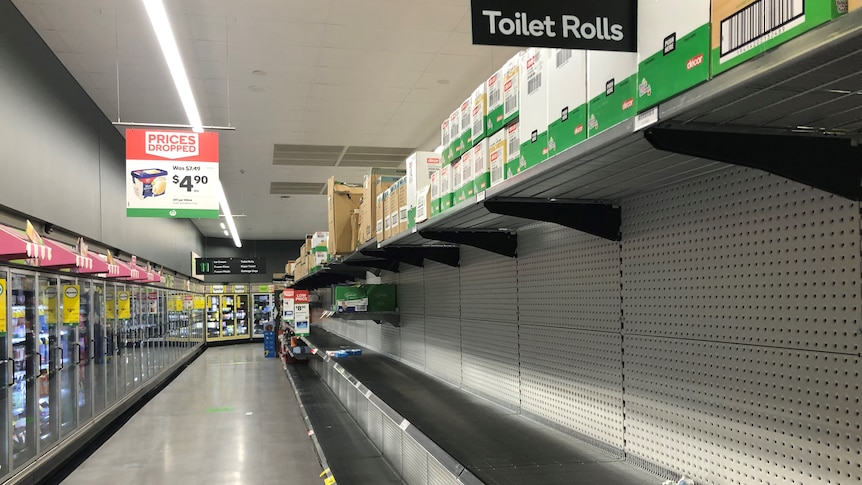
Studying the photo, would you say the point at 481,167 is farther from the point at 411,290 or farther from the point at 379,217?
the point at 411,290

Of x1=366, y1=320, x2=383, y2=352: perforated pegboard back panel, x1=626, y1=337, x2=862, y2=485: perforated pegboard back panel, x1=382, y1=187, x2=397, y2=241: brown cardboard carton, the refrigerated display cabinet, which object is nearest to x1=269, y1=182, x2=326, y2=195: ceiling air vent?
x1=366, y1=320, x2=383, y2=352: perforated pegboard back panel

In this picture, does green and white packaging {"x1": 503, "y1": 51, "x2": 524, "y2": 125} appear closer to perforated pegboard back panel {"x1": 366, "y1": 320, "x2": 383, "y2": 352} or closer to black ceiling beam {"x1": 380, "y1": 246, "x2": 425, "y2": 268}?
black ceiling beam {"x1": 380, "y1": 246, "x2": 425, "y2": 268}

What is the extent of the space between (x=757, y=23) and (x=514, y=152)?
3.58 ft

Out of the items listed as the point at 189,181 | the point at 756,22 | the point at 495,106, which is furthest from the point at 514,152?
the point at 189,181

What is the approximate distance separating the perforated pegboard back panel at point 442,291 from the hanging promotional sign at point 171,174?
2.86m

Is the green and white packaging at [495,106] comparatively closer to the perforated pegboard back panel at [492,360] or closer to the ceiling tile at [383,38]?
the perforated pegboard back panel at [492,360]

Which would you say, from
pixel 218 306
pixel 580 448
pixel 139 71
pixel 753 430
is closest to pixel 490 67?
pixel 139 71

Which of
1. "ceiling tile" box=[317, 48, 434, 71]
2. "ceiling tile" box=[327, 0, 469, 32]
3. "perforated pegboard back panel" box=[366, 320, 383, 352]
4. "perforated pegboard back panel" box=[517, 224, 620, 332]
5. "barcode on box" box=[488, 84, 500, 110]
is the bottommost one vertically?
"perforated pegboard back panel" box=[366, 320, 383, 352]

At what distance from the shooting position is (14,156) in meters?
5.29

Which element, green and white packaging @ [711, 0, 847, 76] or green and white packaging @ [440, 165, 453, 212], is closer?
green and white packaging @ [711, 0, 847, 76]

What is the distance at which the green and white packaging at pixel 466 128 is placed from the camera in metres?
2.52

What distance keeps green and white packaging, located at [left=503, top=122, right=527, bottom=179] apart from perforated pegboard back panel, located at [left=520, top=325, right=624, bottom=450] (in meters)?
0.77

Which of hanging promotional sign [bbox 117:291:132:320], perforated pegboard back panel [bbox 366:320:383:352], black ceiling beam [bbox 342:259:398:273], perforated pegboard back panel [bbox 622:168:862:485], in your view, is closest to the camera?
perforated pegboard back panel [bbox 622:168:862:485]

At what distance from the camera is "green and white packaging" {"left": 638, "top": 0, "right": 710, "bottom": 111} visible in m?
1.09
